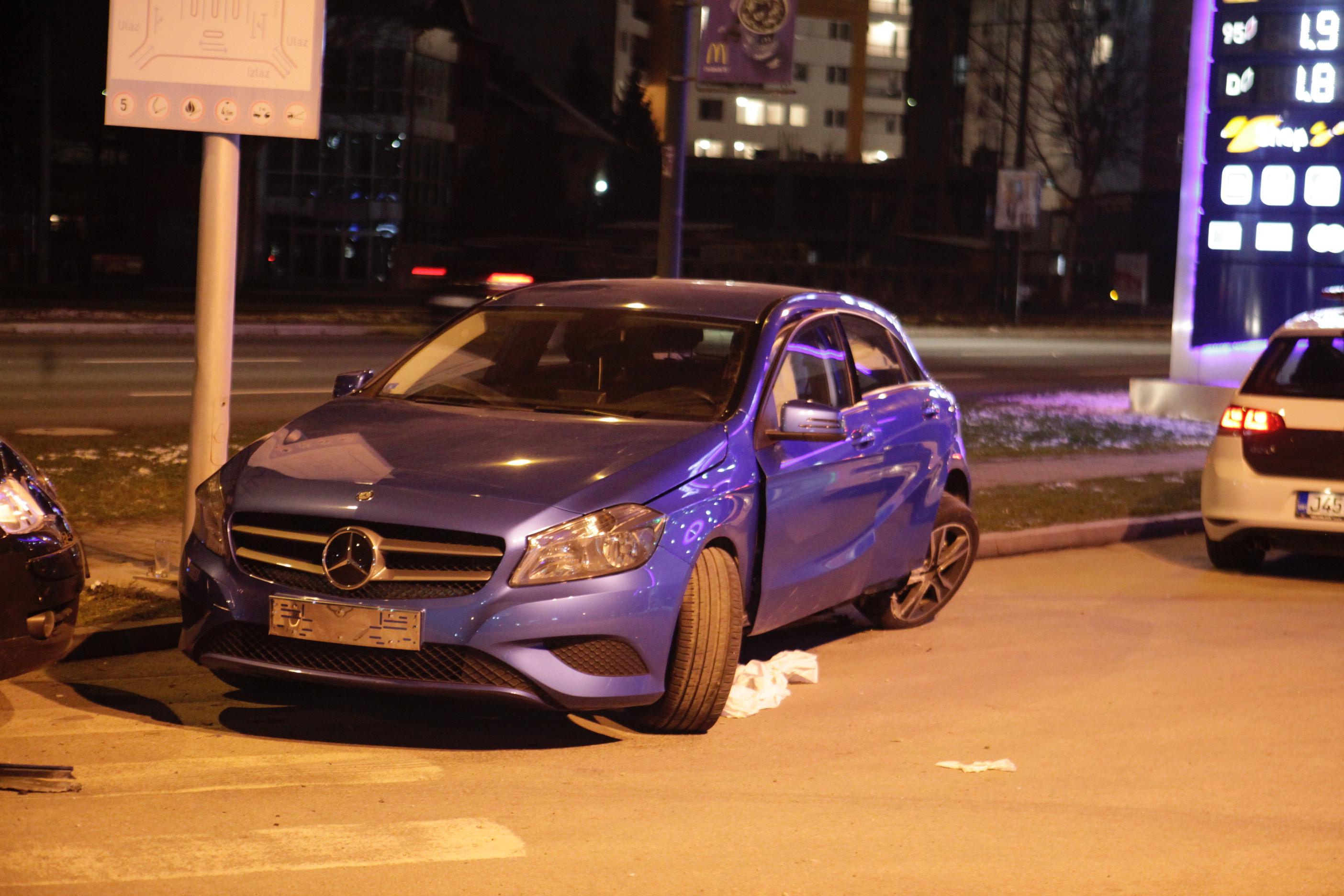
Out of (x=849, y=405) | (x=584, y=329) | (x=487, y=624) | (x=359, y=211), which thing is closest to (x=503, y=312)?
(x=584, y=329)

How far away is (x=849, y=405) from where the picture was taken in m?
7.62

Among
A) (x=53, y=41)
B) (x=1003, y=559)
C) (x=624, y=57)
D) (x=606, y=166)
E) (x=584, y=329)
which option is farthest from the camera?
(x=624, y=57)

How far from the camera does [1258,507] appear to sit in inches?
405

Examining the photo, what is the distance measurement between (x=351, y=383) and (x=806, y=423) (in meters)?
2.06

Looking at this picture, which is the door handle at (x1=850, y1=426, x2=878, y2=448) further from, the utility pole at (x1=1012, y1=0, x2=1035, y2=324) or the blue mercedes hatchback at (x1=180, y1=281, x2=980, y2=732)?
the utility pole at (x1=1012, y1=0, x2=1035, y2=324)

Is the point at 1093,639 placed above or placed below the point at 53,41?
below

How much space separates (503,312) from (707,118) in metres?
98.9

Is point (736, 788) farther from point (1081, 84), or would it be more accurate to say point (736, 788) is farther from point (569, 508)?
point (1081, 84)

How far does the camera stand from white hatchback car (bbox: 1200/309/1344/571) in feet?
33.1

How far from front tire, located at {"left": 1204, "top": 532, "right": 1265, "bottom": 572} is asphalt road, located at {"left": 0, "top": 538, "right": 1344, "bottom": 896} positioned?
9.26ft

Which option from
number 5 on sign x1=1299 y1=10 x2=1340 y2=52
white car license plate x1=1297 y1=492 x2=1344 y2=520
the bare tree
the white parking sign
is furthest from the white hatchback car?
the bare tree

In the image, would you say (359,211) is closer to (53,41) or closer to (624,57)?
(53,41)

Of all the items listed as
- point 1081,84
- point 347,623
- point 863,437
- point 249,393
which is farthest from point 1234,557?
point 1081,84

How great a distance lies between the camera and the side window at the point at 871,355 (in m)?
7.89
